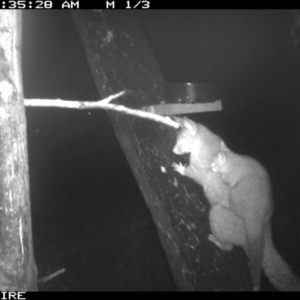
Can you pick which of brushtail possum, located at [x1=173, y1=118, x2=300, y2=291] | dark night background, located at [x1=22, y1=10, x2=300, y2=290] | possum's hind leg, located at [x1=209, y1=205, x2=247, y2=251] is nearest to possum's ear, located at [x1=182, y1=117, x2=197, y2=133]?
brushtail possum, located at [x1=173, y1=118, x2=300, y2=291]

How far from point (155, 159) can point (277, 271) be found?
1.63 m

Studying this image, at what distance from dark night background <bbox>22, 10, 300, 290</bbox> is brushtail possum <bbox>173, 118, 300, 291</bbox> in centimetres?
197

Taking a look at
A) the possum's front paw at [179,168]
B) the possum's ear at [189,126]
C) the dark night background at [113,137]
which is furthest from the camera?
the dark night background at [113,137]

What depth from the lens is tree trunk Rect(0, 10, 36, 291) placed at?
202 centimetres

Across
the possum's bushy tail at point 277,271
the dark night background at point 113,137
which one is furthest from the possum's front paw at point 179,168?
the dark night background at point 113,137

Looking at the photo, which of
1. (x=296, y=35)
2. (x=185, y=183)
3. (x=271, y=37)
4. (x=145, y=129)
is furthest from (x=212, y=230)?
(x=271, y=37)

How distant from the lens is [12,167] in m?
2.07

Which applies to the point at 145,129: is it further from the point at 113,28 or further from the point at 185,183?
the point at 113,28

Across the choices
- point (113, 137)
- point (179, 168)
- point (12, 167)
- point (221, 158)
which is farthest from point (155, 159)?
point (113, 137)

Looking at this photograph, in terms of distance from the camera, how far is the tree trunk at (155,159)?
3.57m

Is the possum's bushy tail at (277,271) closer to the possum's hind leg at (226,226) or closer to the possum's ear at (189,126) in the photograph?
the possum's hind leg at (226,226)

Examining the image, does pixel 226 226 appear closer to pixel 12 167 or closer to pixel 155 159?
pixel 155 159

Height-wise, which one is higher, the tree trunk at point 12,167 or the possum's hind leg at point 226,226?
the tree trunk at point 12,167

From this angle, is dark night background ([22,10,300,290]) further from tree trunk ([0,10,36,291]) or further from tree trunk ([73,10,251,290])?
tree trunk ([0,10,36,291])
